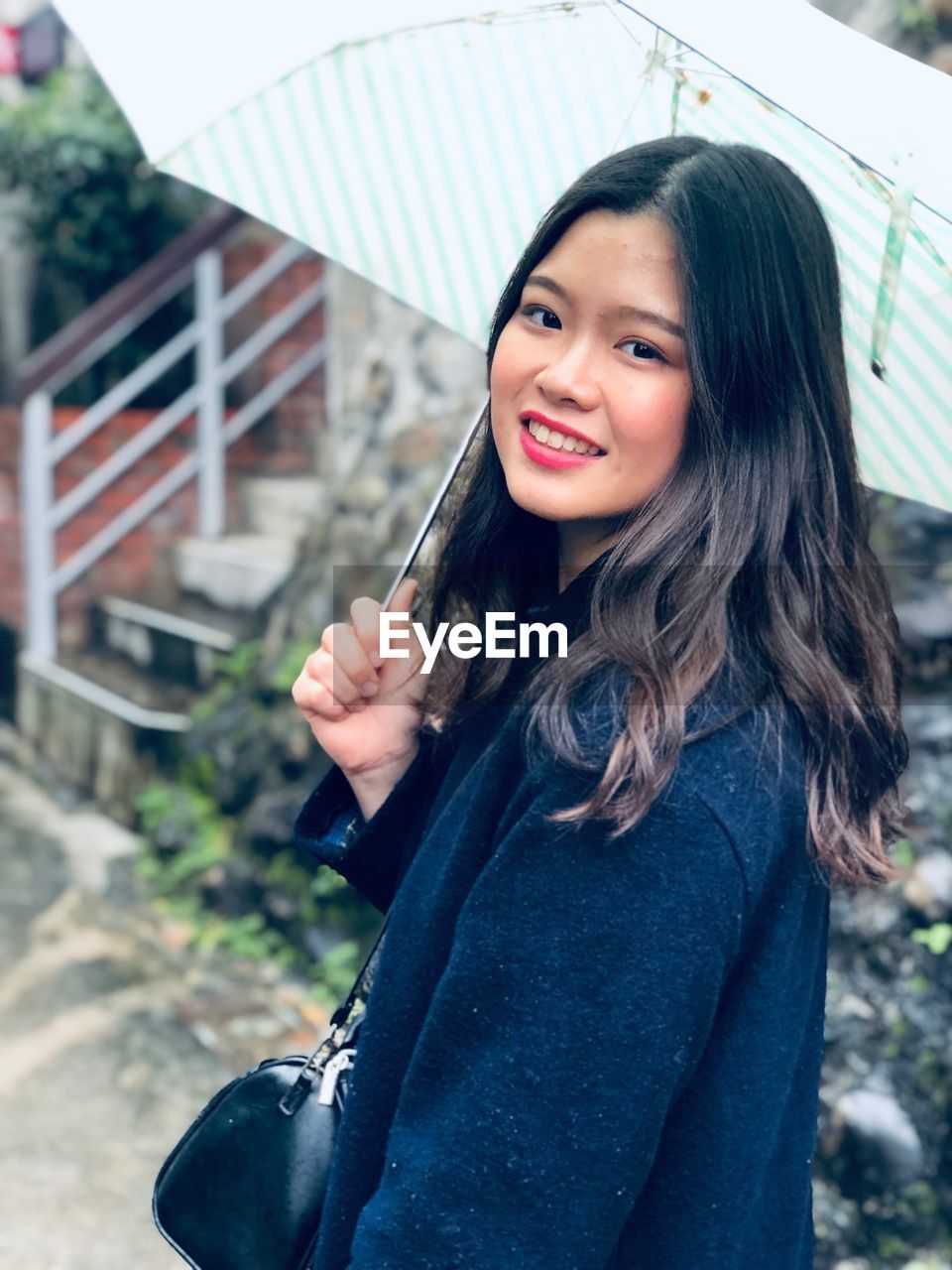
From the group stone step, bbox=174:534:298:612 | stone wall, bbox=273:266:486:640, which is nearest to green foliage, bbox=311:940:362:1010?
stone wall, bbox=273:266:486:640

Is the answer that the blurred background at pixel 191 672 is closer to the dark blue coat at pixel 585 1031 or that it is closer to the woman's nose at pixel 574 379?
the woman's nose at pixel 574 379

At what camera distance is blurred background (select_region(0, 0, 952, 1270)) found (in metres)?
2.89

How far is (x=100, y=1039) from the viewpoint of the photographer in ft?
12.2

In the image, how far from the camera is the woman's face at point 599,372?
119 centimetres

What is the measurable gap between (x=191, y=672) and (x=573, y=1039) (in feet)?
15.6

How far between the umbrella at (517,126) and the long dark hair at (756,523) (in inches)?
3.8

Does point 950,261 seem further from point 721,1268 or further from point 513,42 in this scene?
point 721,1268

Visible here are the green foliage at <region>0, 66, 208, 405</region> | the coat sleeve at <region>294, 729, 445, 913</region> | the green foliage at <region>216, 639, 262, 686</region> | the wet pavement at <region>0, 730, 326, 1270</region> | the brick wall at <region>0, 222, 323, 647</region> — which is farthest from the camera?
the green foliage at <region>0, 66, 208, 405</region>

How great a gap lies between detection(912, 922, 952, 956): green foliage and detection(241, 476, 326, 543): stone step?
375cm

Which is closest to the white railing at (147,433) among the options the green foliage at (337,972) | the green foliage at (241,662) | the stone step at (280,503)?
the stone step at (280,503)

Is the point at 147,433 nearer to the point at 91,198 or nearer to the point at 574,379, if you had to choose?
the point at 91,198

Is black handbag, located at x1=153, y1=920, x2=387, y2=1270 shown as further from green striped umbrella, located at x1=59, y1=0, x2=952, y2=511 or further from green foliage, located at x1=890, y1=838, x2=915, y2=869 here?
green foliage, located at x1=890, y1=838, x2=915, y2=869

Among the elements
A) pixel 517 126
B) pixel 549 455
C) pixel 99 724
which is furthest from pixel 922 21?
pixel 99 724

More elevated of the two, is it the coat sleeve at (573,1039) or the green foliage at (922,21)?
the green foliage at (922,21)
